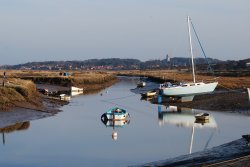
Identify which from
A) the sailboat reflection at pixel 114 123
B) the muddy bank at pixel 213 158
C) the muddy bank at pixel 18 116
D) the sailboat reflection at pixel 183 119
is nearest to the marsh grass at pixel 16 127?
the muddy bank at pixel 18 116

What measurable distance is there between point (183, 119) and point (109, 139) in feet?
44.9

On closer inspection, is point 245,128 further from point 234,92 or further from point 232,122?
point 234,92

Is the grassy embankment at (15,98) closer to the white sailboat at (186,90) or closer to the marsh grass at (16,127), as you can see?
the marsh grass at (16,127)

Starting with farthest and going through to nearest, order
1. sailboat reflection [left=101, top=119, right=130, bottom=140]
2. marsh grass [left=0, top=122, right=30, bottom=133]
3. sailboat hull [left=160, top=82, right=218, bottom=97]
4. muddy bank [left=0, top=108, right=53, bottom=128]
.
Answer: sailboat hull [left=160, top=82, right=218, bottom=97]
sailboat reflection [left=101, top=119, right=130, bottom=140]
muddy bank [left=0, top=108, right=53, bottom=128]
marsh grass [left=0, top=122, right=30, bottom=133]

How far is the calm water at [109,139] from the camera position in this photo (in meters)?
27.4

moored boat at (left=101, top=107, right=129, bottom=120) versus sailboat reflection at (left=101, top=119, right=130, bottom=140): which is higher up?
moored boat at (left=101, top=107, right=129, bottom=120)

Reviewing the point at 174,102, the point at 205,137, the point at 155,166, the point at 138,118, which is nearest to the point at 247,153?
the point at 155,166

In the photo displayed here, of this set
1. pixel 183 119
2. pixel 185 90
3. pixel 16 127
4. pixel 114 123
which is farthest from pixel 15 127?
pixel 185 90

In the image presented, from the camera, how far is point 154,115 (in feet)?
166

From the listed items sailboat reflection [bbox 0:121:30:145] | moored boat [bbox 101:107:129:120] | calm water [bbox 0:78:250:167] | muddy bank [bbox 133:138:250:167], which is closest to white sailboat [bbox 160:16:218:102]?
calm water [bbox 0:78:250:167]

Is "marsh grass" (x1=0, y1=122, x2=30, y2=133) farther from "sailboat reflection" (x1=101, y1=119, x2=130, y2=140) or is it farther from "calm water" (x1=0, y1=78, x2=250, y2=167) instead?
"sailboat reflection" (x1=101, y1=119, x2=130, y2=140)

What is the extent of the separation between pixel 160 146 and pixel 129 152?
9.38 feet

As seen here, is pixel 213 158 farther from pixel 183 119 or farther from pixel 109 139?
pixel 183 119

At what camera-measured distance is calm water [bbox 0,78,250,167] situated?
2742 cm
